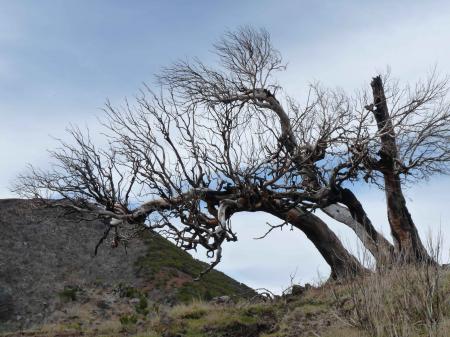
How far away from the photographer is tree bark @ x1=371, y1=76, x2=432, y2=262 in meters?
16.0

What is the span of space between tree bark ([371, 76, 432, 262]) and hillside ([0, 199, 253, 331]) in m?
10.9

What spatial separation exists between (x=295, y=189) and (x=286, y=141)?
128cm

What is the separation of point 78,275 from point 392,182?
78.7 ft

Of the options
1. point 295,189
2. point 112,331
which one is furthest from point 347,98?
point 112,331

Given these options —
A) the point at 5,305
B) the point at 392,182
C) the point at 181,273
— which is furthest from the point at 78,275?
the point at 392,182

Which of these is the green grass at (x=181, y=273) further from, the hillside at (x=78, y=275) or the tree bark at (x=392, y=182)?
the tree bark at (x=392, y=182)

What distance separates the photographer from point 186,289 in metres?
35.4

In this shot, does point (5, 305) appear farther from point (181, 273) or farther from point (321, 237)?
point (321, 237)

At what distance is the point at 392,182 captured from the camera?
53.9 feet

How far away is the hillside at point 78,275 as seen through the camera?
90.7 feet

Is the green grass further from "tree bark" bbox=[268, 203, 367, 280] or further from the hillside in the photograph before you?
"tree bark" bbox=[268, 203, 367, 280]

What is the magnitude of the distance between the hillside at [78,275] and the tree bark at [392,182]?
35.9ft

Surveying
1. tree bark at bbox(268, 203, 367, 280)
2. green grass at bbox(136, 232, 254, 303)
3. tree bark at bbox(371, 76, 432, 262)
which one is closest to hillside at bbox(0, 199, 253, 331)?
green grass at bbox(136, 232, 254, 303)

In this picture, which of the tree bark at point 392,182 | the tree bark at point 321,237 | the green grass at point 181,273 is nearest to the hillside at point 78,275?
the green grass at point 181,273
